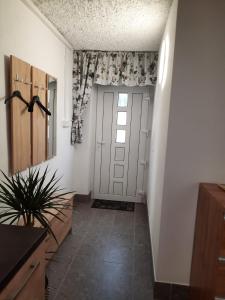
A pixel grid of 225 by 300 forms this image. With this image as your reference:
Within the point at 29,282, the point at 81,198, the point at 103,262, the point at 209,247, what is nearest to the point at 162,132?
the point at 209,247

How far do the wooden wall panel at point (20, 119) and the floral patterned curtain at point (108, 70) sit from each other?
150 centimetres

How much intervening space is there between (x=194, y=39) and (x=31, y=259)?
5.74 ft

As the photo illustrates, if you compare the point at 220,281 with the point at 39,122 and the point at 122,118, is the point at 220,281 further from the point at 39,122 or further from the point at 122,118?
the point at 122,118

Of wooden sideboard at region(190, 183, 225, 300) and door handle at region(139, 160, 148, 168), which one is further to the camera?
door handle at region(139, 160, 148, 168)

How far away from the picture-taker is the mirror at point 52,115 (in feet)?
9.01

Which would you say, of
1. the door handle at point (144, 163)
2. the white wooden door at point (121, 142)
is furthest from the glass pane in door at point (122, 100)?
the door handle at point (144, 163)

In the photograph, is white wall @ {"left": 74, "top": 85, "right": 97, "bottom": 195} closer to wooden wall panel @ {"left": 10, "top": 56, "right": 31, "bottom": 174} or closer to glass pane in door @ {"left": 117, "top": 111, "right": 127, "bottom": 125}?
glass pane in door @ {"left": 117, "top": 111, "right": 127, "bottom": 125}

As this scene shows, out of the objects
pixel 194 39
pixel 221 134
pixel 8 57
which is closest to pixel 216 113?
pixel 221 134

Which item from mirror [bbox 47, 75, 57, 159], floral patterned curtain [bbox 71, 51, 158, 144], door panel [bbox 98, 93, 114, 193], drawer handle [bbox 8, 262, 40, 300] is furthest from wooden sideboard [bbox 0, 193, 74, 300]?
door panel [bbox 98, 93, 114, 193]

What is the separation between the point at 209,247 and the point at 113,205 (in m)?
2.62

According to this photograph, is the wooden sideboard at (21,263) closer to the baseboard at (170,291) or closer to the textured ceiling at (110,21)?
the baseboard at (170,291)

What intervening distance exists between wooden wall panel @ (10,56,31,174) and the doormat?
6.29ft

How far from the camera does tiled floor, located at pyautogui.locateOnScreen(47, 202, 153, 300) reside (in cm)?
197

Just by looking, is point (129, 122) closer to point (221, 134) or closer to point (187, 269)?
point (221, 134)
